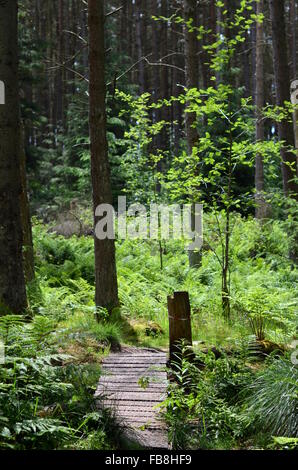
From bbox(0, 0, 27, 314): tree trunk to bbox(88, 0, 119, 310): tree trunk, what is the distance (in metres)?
1.64

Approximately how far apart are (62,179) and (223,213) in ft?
54.6

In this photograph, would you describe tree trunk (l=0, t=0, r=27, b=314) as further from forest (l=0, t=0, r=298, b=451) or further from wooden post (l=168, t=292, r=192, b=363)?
wooden post (l=168, t=292, r=192, b=363)

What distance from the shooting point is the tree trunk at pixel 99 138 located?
7867mm

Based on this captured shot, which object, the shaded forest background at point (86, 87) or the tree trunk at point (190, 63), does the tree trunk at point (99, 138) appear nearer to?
the shaded forest background at point (86, 87)

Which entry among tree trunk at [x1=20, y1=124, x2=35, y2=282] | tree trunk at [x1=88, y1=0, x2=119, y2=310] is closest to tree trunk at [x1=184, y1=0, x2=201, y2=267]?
tree trunk at [x1=88, y1=0, x2=119, y2=310]

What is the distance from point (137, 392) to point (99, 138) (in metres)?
3.87

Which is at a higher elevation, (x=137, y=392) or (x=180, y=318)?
(x=180, y=318)

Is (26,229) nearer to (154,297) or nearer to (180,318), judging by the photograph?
(154,297)

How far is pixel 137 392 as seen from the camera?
18.9 feet

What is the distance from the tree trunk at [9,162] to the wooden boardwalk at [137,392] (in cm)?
152

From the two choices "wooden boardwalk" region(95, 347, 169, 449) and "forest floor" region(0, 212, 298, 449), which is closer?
"forest floor" region(0, 212, 298, 449)

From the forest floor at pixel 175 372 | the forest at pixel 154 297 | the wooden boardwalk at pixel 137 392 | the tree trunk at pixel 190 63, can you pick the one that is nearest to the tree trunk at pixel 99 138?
the forest at pixel 154 297

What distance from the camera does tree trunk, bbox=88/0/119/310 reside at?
7.87 m

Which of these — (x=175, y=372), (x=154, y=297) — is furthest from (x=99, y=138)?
(x=175, y=372)
